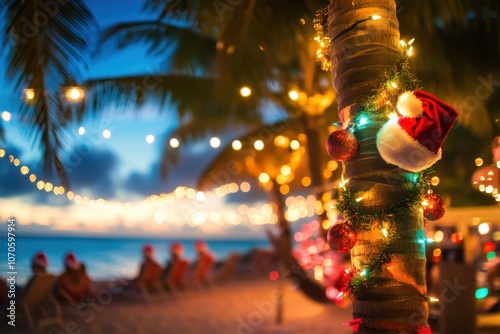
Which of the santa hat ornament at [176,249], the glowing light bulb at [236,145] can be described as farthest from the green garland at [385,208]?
the santa hat ornament at [176,249]

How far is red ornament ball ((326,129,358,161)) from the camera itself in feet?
8.87

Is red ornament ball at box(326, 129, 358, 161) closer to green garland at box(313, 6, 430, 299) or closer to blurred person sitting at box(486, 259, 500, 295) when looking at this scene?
green garland at box(313, 6, 430, 299)

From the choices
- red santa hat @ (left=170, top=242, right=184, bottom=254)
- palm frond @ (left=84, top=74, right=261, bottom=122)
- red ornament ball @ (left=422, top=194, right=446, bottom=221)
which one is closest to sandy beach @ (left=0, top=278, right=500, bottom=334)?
red santa hat @ (left=170, top=242, right=184, bottom=254)

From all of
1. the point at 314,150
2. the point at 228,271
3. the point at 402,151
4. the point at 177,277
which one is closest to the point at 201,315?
the point at 177,277

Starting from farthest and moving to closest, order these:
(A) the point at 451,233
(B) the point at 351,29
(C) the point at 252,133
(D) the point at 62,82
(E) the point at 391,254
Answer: (A) the point at 451,233, (C) the point at 252,133, (D) the point at 62,82, (B) the point at 351,29, (E) the point at 391,254

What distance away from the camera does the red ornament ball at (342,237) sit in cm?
267

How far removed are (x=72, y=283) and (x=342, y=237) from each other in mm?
7230

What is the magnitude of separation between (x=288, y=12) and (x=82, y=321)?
229 inches

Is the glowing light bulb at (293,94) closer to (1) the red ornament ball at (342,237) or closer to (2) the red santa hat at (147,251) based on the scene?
(2) the red santa hat at (147,251)

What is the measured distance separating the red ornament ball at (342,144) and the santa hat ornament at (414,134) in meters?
0.17

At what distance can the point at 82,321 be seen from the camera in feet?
24.6

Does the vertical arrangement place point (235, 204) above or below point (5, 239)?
above

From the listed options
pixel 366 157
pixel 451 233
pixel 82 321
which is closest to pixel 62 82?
pixel 366 157

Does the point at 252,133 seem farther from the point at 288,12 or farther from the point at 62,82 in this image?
the point at 62,82
